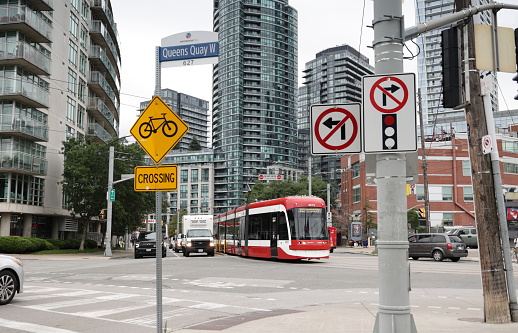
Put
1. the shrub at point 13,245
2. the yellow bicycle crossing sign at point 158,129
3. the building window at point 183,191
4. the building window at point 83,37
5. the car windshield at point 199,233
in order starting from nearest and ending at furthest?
the yellow bicycle crossing sign at point 158,129, the car windshield at point 199,233, the shrub at point 13,245, the building window at point 83,37, the building window at point 183,191

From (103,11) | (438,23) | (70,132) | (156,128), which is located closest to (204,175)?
(103,11)

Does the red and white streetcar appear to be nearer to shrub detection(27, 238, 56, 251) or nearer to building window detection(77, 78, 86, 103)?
shrub detection(27, 238, 56, 251)

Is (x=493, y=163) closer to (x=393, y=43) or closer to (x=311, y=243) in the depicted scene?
(x=393, y=43)

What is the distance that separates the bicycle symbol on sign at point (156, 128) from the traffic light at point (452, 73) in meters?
3.80

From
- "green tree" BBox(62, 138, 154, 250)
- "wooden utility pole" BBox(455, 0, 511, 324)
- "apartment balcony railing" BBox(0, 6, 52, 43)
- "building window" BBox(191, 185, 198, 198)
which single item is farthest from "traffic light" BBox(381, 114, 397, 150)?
"building window" BBox(191, 185, 198, 198)

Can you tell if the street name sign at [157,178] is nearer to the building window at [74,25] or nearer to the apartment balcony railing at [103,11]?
the building window at [74,25]

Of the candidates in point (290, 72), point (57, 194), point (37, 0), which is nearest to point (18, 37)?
point (37, 0)

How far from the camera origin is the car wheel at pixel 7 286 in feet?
38.4

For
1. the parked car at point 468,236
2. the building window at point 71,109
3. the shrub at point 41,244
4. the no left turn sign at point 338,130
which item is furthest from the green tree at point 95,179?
the no left turn sign at point 338,130

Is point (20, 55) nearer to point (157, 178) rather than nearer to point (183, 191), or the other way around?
point (157, 178)

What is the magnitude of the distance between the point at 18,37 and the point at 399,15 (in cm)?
4219

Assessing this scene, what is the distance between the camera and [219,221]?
144 feet

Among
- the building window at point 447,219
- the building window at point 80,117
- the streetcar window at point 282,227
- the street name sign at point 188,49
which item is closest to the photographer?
the street name sign at point 188,49

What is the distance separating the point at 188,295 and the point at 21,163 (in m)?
32.1
